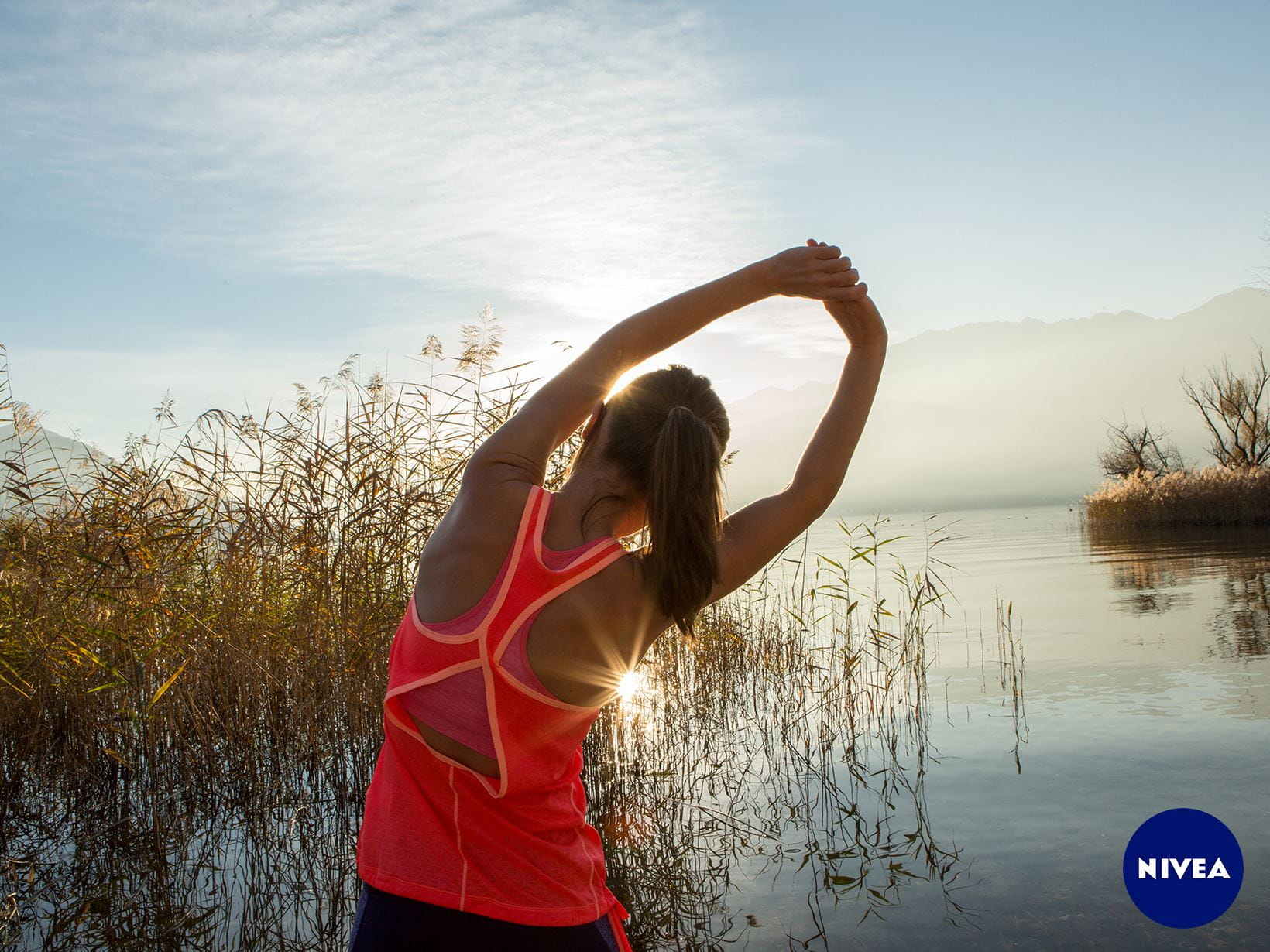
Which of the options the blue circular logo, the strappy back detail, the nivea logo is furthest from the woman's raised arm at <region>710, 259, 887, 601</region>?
the nivea logo

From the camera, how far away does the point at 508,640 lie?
128 cm

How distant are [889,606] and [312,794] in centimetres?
1009

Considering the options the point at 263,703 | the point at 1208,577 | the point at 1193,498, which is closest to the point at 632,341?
the point at 263,703

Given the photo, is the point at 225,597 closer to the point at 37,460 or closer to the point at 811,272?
the point at 37,460

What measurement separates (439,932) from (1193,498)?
29195 mm

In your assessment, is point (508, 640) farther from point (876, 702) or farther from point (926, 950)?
point (876, 702)

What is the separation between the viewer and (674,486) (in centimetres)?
134

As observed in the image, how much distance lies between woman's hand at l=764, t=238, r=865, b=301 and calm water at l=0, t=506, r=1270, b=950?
292cm

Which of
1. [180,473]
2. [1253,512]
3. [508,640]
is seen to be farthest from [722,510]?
[1253,512]

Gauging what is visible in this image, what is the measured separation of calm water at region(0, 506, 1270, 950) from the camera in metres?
3.73

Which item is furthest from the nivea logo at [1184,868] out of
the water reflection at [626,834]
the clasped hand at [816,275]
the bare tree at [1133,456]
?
the bare tree at [1133,456]

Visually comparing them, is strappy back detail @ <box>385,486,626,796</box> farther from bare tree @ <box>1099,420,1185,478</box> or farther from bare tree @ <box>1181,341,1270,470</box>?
bare tree @ <box>1099,420,1185,478</box>

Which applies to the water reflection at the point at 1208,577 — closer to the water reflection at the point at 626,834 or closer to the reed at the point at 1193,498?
the reed at the point at 1193,498

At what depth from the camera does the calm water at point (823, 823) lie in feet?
12.2
